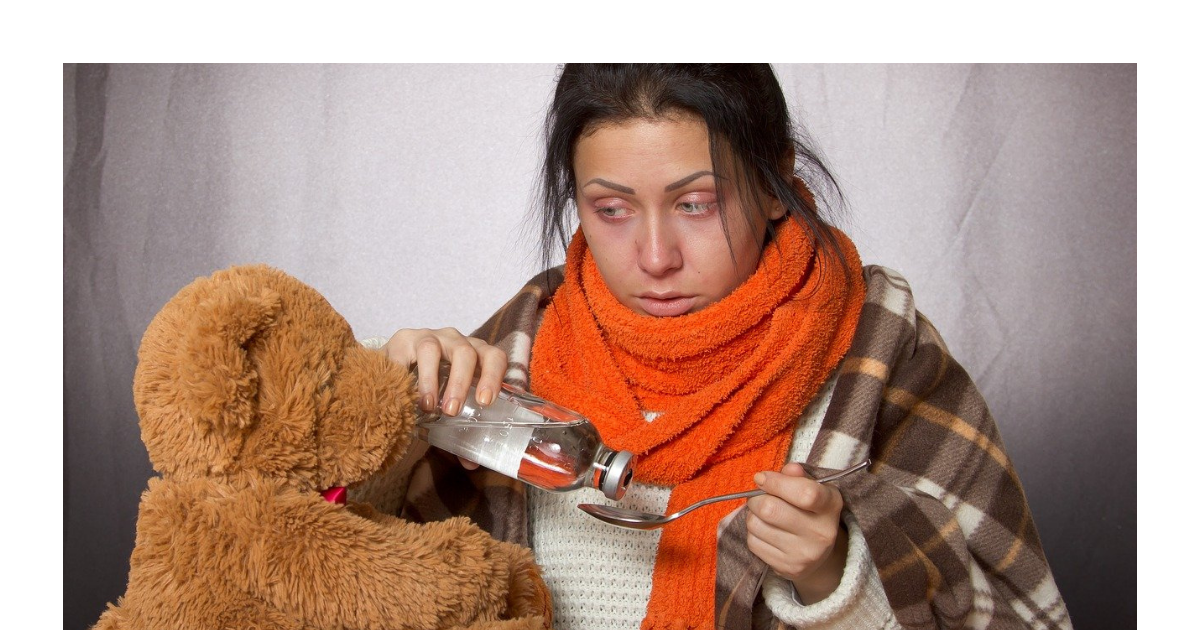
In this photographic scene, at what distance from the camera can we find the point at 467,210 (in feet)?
5.65

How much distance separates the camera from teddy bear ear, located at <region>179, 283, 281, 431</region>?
67 centimetres

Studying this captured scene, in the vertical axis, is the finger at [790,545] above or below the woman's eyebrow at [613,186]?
below

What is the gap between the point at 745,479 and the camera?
1.05 meters

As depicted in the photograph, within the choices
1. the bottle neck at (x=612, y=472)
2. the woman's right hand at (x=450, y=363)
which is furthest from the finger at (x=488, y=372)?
the bottle neck at (x=612, y=472)

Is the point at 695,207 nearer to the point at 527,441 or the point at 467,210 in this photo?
the point at 527,441

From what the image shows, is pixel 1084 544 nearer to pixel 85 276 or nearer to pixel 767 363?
pixel 767 363

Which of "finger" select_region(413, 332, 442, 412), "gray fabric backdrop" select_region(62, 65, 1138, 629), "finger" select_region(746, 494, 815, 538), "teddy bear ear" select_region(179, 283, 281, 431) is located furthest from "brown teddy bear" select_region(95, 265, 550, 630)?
"gray fabric backdrop" select_region(62, 65, 1138, 629)

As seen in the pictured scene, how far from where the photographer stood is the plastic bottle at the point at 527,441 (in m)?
0.92

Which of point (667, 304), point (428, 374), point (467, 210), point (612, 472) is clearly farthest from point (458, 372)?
point (467, 210)

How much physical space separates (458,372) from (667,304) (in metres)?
0.26

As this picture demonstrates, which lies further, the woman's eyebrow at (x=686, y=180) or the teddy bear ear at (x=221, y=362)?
the woman's eyebrow at (x=686, y=180)

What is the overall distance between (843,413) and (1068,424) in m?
0.92

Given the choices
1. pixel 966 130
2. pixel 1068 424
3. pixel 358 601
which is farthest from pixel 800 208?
pixel 1068 424

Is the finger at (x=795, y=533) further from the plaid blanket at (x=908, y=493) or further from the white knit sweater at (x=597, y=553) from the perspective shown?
the white knit sweater at (x=597, y=553)
